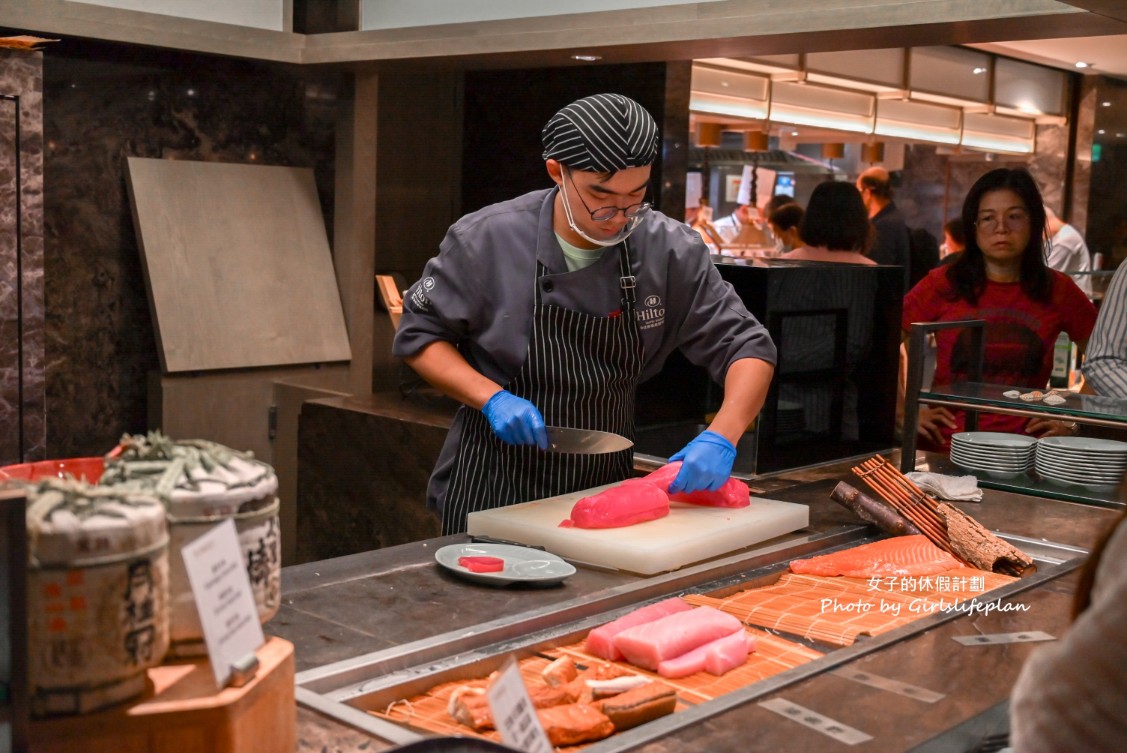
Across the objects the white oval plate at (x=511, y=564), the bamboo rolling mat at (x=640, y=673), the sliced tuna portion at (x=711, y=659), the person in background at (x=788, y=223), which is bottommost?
the bamboo rolling mat at (x=640, y=673)

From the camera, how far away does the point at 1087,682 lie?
2.50 feet

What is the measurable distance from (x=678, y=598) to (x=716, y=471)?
0.52m

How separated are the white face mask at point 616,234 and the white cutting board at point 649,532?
0.54 metres

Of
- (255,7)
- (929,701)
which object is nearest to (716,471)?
(929,701)

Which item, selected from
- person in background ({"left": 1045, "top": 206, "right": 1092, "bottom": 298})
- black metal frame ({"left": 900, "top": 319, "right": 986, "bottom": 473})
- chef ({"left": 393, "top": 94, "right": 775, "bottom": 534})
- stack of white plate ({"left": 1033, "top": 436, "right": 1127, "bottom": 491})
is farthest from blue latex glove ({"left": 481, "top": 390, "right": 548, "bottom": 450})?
person in background ({"left": 1045, "top": 206, "right": 1092, "bottom": 298})

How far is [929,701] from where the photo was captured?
4.99 ft

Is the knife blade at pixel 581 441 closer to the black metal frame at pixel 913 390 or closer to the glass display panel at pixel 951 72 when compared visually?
the black metal frame at pixel 913 390

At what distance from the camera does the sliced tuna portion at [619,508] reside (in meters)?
2.24

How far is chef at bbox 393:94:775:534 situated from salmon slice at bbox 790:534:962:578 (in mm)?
344

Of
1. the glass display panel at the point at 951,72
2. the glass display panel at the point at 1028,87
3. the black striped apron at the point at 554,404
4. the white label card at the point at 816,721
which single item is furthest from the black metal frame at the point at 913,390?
the glass display panel at the point at 1028,87

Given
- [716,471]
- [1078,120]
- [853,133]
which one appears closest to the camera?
[716,471]

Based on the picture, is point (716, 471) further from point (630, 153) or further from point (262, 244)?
point (262, 244)

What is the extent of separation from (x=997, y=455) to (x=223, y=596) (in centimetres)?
235

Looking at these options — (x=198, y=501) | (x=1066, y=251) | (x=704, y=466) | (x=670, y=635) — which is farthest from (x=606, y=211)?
(x=1066, y=251)
